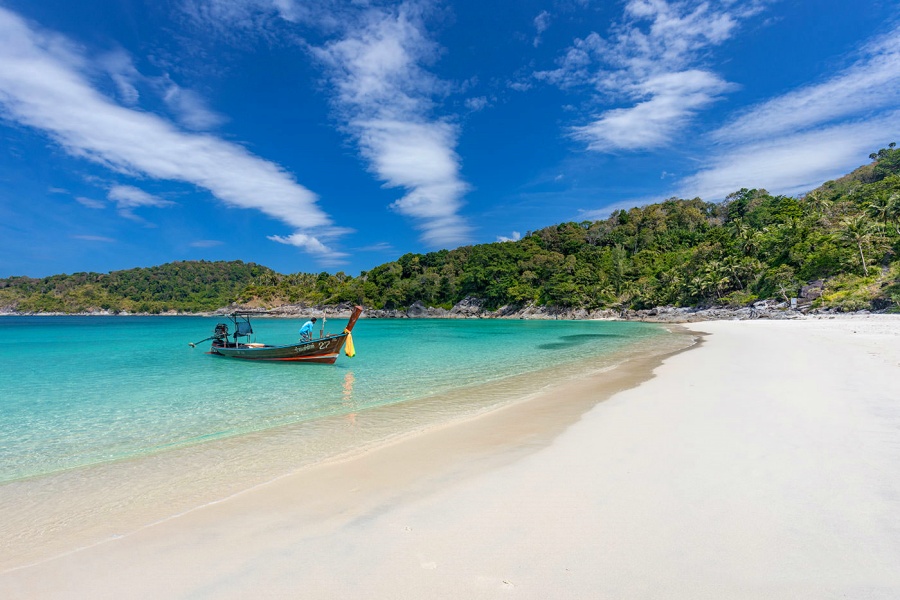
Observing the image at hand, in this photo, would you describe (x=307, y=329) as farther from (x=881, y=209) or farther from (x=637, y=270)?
(x=637, y=270)

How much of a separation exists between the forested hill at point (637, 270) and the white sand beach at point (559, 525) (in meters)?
39.6

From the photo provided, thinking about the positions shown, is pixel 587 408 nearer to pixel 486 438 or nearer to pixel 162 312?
pixel 486 438

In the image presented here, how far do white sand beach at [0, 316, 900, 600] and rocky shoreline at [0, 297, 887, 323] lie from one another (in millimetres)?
13011

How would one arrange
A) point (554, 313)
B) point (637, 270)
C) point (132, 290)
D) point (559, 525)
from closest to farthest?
point (559, 525), point (637, 270), point (554, 313), point (132, 290)

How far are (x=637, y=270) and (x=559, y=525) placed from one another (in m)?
85.5

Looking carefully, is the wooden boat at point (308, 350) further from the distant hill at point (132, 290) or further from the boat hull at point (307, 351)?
the distant hill at point (132, 290)

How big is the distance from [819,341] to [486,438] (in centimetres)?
1975

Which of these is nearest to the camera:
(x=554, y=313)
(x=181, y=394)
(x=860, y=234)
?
(x=181, y=394)

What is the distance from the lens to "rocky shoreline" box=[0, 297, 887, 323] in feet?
144

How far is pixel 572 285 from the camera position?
262ft

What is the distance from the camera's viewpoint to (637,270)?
80.2 meters

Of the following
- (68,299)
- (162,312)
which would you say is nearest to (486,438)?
(162,312)

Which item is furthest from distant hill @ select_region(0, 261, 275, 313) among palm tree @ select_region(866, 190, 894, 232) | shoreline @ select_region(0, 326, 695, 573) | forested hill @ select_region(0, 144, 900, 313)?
palm tree @ select_region(866, 190, 894, 232)

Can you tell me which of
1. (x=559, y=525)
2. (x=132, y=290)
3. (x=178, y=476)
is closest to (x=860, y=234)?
(x=559, y=525)
